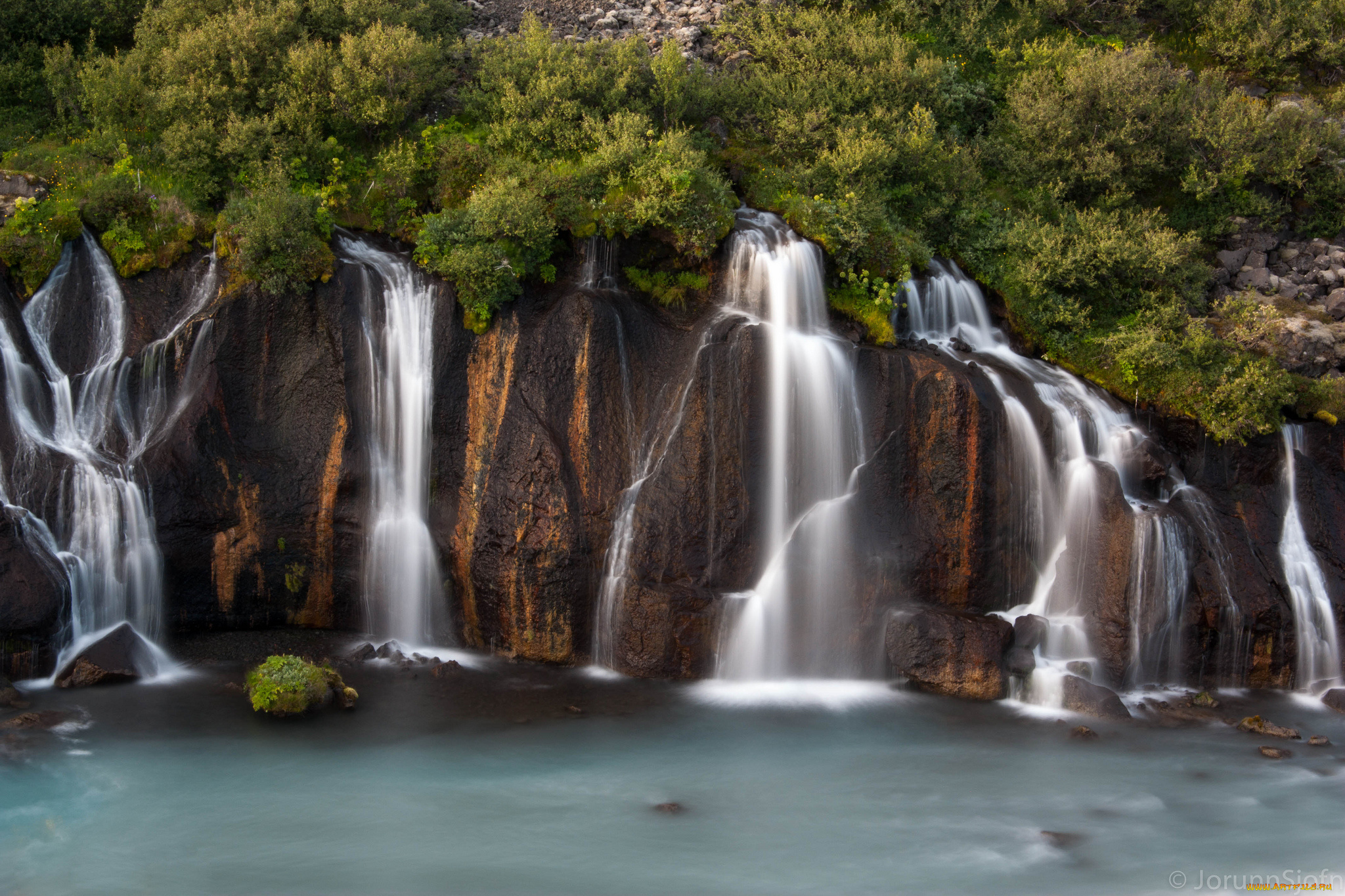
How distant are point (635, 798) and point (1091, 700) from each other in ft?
21.4

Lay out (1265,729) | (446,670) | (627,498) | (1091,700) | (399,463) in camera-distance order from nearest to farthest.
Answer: (1265,729) → (1091,700) → (446,670) → (627,498) → (399,463)

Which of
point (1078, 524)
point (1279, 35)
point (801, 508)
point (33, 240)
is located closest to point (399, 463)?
point (801, 508)

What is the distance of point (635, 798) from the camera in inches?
461

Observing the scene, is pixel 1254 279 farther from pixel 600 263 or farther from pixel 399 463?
pixel 399 463

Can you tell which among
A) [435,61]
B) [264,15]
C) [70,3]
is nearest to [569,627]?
[435,61]

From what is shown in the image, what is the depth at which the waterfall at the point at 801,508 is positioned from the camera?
588 inches

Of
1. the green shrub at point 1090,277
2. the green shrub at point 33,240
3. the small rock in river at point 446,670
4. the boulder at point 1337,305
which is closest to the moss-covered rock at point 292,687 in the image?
the small rock in river at point 446,670

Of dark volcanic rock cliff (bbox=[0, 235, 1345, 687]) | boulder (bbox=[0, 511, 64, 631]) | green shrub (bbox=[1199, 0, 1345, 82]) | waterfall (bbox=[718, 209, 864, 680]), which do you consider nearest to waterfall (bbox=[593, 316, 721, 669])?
dark volcanic rock cliff (bbox=[0, 235, 1345, 687])

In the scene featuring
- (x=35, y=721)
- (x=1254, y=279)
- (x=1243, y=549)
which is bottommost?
(x=35, y=721)

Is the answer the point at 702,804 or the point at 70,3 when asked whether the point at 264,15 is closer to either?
the point at 70,3

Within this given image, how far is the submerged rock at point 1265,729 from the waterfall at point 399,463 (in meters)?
11.5

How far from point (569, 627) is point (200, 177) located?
9977 mm

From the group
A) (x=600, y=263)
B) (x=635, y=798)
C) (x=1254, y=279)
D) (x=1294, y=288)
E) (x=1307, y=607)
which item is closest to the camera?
(x=635, y=798)

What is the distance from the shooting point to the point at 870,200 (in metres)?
17.8
